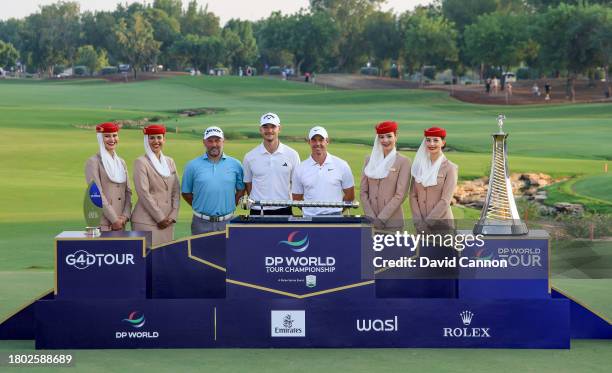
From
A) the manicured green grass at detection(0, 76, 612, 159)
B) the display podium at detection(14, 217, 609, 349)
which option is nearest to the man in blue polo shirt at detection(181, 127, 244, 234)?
the display podium at detection(14, 217, 609, 349)

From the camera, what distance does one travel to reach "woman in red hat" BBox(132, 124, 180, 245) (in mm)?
10812

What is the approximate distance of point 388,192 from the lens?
10664 mm

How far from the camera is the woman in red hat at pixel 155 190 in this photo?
1081 cm

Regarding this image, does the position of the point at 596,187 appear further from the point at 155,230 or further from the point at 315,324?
the point at 315,324

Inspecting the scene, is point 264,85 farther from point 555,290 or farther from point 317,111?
point 555,290

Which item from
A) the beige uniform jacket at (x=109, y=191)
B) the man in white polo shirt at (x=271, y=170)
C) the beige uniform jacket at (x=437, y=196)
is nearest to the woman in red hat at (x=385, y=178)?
the beige uniform jacket at (x=437, y=196)

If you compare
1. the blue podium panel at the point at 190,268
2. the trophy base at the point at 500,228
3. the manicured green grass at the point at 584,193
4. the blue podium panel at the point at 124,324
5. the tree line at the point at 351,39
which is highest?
the tree line at the point at 351,39

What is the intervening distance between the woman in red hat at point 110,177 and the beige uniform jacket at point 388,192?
233 centimetres

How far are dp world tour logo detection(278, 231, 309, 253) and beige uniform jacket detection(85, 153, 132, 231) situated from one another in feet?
7.58

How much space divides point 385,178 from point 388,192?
142mm

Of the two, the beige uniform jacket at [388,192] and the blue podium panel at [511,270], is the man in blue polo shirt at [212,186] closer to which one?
the beige uniform jacket at [388,192]

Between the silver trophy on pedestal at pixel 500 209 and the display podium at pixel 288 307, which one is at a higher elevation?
the silver trophy on pedestal at pixel 500 209

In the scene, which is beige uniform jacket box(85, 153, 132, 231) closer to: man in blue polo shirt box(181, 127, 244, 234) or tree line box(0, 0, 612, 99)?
man in blue polo shirt box(181, 127, 244, 234)

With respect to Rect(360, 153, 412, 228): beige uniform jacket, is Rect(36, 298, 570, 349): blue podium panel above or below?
below
